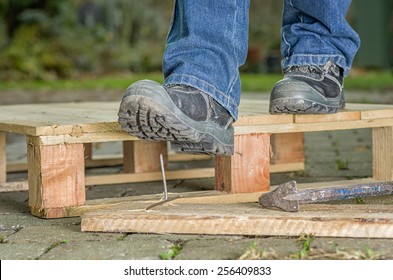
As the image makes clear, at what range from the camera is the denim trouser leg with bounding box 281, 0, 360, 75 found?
3.04 meters

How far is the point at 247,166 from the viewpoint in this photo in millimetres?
3111

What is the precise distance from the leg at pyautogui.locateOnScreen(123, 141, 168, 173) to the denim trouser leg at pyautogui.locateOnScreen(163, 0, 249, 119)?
3.49 feet

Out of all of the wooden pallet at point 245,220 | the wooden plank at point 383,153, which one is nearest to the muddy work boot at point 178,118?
the wooden pallet at point 245,220

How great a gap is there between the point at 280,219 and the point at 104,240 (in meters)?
0.50

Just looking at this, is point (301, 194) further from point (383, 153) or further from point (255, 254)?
point (383, 153)

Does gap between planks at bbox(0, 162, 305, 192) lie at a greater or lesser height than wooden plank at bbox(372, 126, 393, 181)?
lesser

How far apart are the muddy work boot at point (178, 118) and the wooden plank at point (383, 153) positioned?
825mm

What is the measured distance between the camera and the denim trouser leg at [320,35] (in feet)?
9.96

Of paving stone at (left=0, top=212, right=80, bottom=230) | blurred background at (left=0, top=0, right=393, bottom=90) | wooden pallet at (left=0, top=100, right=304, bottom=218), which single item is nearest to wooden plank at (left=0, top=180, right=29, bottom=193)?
wooden pallet at (left=0, top=100, right=304, bottom=218)

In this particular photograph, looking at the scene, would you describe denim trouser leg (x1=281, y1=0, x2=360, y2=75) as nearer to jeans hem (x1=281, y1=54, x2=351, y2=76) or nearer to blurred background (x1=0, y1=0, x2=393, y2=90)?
jeans hem (x1=281, y1=54, x2=351, y2=76)

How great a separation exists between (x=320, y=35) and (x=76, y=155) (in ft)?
3.15

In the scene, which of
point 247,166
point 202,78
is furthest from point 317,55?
point 202,78

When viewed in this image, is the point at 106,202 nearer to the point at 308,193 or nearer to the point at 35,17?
the point at 308,193
